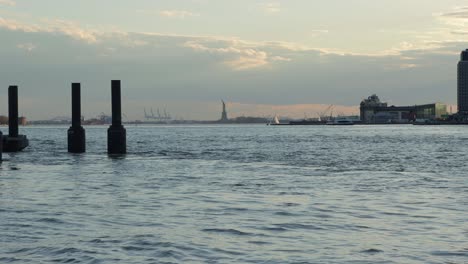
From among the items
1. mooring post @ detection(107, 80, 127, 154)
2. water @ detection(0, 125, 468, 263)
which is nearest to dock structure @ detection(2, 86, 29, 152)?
mooring post @ detection(107, 80, 127, 154)

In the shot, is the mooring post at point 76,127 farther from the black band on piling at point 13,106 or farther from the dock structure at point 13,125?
the dock structure at point 13,125

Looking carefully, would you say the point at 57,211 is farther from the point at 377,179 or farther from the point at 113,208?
the point at 377,179

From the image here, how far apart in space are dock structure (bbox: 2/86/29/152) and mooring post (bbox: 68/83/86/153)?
6326 mm

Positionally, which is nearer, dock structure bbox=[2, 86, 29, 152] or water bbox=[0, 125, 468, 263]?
water bbox=[0, 125, 468, 263]

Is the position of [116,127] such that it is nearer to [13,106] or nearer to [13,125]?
[13,125]

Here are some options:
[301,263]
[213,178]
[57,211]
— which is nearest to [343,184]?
[213,178]

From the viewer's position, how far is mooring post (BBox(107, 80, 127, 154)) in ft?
181

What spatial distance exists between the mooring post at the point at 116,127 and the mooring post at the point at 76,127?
355 cm

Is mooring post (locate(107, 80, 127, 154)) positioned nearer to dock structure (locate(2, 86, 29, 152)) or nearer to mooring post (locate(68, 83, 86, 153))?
mooring post (locate(68, 83, 86, 153))

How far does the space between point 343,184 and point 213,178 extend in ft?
24.1

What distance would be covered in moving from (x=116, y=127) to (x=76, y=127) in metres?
4.93

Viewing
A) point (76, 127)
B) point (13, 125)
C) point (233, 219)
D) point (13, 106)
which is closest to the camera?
point (233, 219)

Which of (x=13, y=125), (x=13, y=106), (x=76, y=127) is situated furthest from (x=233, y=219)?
(x=13, y=106)

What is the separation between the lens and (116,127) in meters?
55.8
